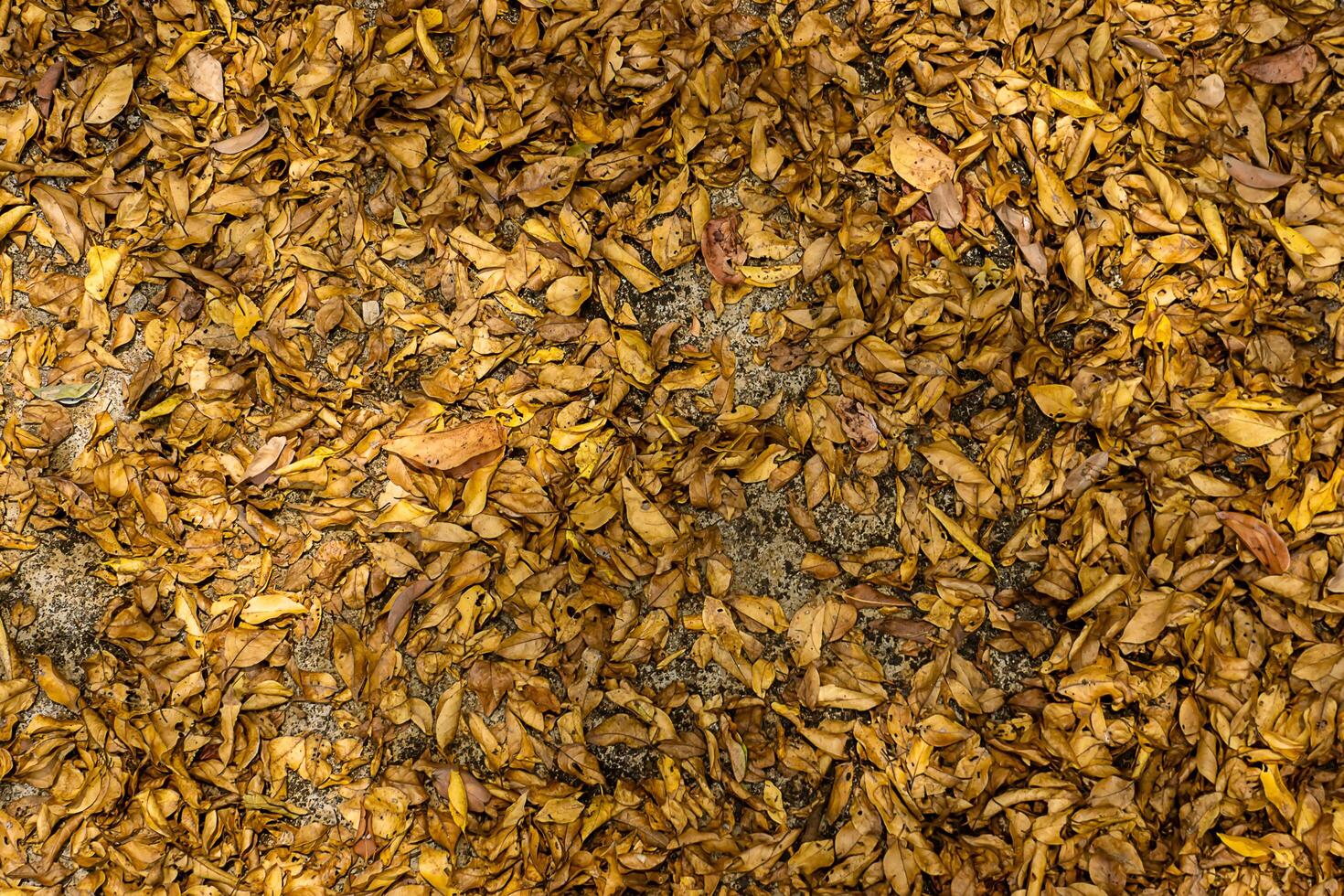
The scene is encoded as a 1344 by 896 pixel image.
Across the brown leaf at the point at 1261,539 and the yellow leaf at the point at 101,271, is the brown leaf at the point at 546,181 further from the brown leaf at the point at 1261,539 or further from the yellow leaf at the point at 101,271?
the brown leaf at the point at 1261,539

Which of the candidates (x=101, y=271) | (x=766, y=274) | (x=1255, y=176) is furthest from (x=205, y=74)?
(x=1255, y=176)

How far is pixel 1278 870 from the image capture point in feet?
5.19

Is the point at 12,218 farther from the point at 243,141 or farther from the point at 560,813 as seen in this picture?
the point at 560,813

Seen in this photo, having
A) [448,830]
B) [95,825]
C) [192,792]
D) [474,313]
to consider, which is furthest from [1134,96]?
[95,825]

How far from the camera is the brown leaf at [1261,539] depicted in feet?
5.41

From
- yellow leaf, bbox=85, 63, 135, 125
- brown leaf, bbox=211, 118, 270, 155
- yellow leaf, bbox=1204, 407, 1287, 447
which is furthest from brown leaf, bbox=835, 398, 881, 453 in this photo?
yellow leaf, bbox=85, 63, 135, 125

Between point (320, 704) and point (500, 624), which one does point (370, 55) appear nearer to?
Result: point (500, 624)

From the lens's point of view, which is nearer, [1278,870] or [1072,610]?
[1278,870]

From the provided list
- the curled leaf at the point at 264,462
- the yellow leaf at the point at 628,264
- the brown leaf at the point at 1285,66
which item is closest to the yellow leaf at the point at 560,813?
the curled leaf at the point at 264,462

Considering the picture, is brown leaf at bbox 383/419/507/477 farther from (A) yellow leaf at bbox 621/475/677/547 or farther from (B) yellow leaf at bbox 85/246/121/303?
(B) yellow leaf at bbox 85/246/121/303

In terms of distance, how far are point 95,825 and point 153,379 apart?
84 centimetres

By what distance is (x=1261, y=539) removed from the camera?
166cm

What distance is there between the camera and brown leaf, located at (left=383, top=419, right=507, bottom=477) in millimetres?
1771

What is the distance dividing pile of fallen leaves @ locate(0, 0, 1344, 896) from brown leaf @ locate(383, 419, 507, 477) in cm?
1
